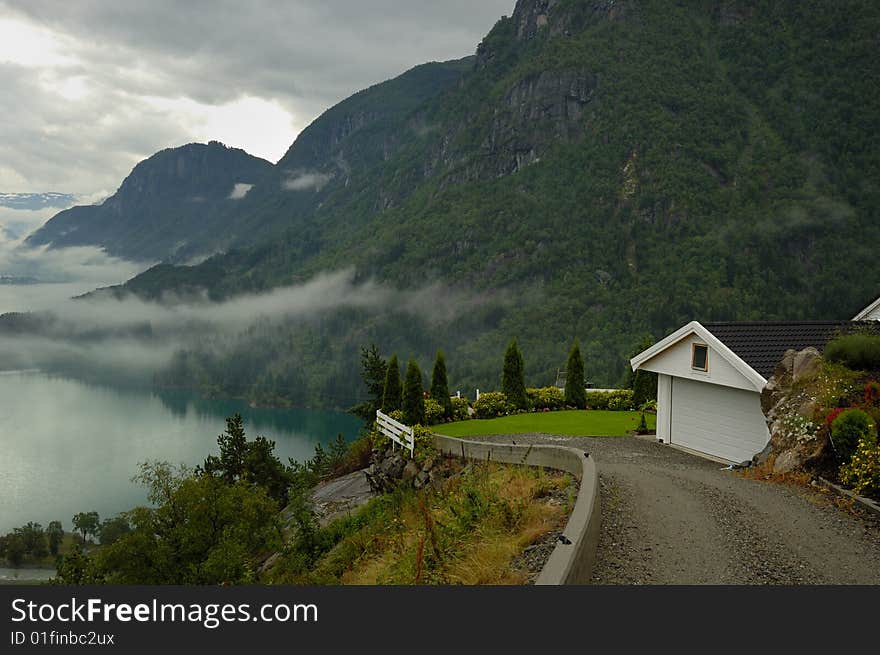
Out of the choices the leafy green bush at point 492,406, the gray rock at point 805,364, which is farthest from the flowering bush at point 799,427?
the leafy green bush at point 492,406

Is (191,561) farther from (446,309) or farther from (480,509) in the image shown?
(446,309)

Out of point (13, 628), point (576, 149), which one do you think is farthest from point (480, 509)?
point (576, 149)

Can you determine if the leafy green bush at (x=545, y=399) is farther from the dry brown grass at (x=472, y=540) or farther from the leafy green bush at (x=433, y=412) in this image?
the dry brown grass at (x=472, y=540)

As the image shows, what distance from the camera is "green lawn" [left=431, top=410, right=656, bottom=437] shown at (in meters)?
23.8

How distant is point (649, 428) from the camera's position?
24234 mm

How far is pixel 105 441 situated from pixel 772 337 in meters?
129

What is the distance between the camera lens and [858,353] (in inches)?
576

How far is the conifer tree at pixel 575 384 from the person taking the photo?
30.5 m

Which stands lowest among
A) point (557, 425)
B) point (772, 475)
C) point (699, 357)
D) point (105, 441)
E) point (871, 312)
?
point (105, 441)

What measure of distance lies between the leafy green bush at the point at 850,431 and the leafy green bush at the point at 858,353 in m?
3.12

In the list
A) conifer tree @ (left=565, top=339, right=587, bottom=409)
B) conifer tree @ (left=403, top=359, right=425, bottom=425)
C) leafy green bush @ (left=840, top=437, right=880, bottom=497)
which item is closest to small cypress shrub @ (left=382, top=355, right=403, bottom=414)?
conifer tree @ (left=403, top=359, right=425, bottom=425)

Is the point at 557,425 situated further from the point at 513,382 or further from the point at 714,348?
the point at 714,348

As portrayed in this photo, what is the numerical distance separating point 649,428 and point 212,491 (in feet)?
57.0

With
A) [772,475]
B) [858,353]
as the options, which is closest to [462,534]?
[772,475]
